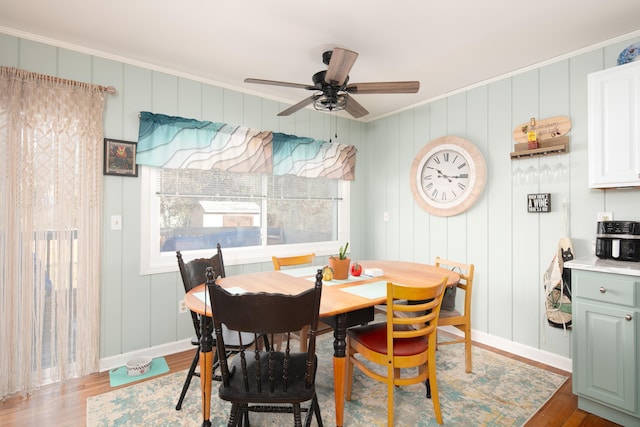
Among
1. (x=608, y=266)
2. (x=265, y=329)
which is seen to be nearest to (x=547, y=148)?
(x=608, y=266)

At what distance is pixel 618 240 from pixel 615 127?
28.5 inches

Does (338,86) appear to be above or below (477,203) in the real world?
above

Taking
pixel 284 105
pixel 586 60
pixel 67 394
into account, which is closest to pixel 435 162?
pixel 586 60

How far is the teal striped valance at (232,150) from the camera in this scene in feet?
9.19

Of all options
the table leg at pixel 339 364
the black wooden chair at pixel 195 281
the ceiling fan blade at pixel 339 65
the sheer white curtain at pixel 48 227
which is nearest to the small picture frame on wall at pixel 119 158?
the sheer white curtain at pixel 48 227

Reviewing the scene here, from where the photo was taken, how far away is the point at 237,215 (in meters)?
3.36

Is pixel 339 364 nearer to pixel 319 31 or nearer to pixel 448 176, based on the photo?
pixel 319 31

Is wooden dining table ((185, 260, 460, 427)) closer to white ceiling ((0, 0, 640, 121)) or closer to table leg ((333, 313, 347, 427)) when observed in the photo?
table leg ((333, 313, 347, 427))

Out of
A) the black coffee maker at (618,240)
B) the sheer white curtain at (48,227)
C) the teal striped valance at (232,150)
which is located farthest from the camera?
the teal striped valance at (232,150)

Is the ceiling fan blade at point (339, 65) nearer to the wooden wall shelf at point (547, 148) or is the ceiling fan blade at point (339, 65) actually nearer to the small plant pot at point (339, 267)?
the small plant pot at point (339, 267)

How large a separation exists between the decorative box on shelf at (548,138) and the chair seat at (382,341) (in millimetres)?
1808

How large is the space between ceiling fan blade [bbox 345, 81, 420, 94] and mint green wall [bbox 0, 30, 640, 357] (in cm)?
101

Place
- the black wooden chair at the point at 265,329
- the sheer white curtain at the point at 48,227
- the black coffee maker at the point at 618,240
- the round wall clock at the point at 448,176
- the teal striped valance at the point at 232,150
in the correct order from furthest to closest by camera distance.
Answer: the round wall clock at the point at 448,176
the teal striped valance at the point at 232,150
the sheer white curtain at the point at 48,227
the black coffee maker at the point at 618,240
the black wooden chair at the point at 265,329

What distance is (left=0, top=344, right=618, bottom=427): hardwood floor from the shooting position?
196 cm
